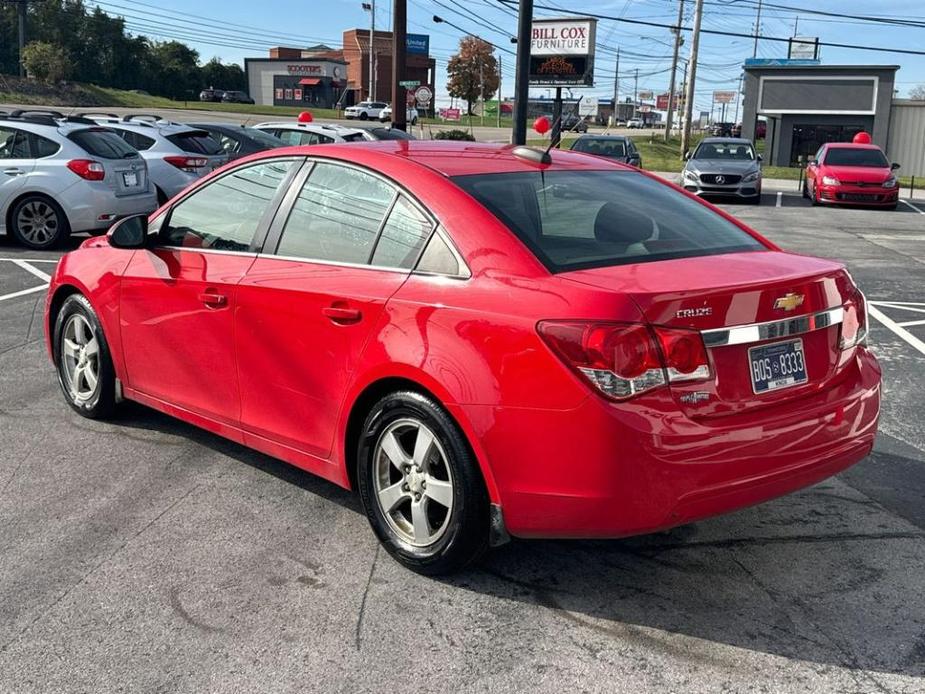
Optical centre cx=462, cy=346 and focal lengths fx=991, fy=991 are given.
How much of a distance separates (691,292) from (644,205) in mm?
1105

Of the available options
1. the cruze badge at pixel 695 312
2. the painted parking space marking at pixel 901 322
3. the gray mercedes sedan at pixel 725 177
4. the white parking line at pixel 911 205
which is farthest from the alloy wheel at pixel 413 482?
the white parking line at pixel 911 205

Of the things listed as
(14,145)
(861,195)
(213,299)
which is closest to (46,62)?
(861,195)

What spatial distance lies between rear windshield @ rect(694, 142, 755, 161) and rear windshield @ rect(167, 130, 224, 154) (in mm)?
12964

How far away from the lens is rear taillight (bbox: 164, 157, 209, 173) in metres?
15.6

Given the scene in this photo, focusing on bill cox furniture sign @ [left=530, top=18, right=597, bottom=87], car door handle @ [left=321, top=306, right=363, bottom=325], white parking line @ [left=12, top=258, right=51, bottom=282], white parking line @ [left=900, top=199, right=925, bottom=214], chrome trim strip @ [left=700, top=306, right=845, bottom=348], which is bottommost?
white parking line @ [left=900, top=199, right=925, bottom=214]

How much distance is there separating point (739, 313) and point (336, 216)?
1725 mm

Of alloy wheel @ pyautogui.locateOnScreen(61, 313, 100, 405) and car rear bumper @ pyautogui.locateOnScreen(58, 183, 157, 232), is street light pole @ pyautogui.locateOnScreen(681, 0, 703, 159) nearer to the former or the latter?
car rear bumper @ pyautogui.locateOnScreen(58, 183, 157, 232)

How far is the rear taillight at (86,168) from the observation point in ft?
41.1

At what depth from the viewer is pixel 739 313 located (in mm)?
3291

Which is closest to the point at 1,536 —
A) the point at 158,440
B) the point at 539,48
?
the point at 158,440

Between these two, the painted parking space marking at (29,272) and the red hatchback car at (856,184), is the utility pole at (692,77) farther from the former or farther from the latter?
the painted parking space marking at (29,272)

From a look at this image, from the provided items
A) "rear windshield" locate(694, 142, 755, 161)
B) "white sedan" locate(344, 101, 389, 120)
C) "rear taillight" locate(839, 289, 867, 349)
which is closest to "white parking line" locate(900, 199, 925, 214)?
"rear windshield" locate(694, 142, 755, 161)

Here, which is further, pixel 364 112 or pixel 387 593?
pixel 364 112

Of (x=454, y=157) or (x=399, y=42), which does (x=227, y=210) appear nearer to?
(x=454, y=157)
